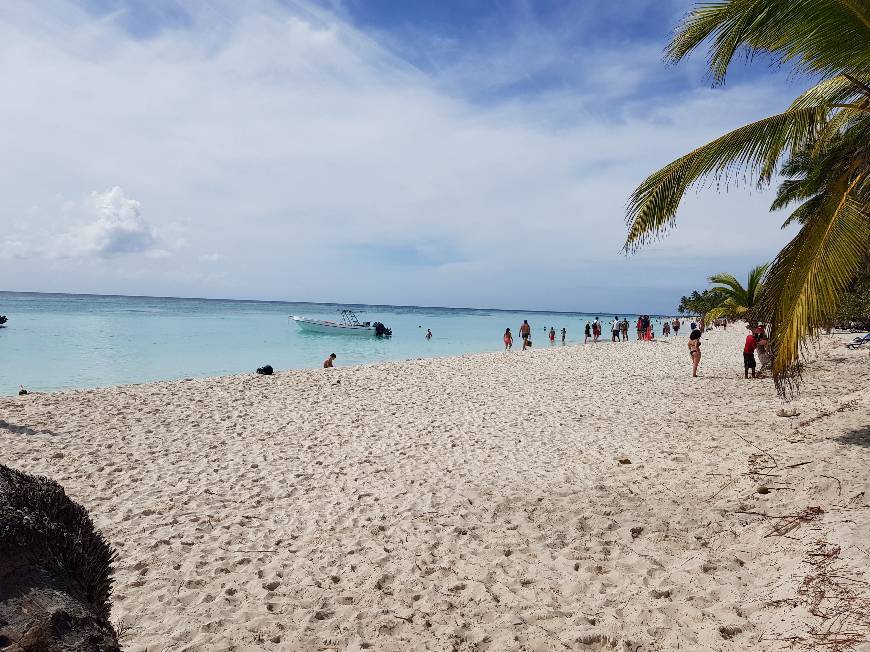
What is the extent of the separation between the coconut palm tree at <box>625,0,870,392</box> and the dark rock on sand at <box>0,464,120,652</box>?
16.5ft

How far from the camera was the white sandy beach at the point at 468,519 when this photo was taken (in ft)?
11.0

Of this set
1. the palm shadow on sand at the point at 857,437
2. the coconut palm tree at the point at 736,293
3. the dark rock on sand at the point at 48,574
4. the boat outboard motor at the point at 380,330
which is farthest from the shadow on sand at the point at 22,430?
the boat outboard motor at the point at 380,330

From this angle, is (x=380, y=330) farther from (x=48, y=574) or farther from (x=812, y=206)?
(x=48, y=574)

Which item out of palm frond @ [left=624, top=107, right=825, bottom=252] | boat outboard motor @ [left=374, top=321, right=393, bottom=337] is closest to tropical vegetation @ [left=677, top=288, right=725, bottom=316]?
boat outboard motor @ [left=374, top=321, right=393, bottom=337]

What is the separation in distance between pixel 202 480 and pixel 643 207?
6.52 m

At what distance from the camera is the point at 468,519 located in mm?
5207

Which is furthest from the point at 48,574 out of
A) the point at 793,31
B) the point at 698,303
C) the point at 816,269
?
the point at 698,303

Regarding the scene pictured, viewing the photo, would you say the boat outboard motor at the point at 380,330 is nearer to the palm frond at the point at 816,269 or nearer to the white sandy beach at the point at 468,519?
the white sandy beach at the point at 468,519

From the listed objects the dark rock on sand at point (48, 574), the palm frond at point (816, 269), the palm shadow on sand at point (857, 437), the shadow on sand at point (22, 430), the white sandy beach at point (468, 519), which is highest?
the palm frond at point (816, 269)

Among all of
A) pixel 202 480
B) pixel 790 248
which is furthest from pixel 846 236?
pixel 202 480

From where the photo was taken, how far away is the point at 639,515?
16.5 ft

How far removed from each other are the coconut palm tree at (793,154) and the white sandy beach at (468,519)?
5.54 feet

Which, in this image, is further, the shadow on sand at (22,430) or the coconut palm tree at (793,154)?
the shadow on sand at (22,430)

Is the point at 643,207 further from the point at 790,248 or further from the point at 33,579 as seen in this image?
the point at 33,579
